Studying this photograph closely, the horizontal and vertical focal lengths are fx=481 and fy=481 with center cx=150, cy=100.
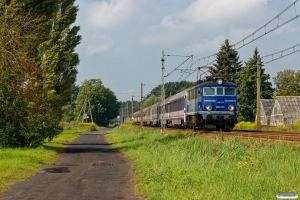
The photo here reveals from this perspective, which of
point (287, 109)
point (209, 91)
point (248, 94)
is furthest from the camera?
point (248, 94)

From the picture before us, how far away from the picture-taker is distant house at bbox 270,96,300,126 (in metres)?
76.8

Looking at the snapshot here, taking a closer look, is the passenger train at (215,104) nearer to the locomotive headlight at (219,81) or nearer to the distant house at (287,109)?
the locomotive headlight at (219,81)

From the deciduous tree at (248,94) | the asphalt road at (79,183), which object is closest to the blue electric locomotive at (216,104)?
the asphalt road at (79,183)

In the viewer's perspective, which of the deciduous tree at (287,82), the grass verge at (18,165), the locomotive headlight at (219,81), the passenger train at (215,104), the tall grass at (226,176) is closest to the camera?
the tall grass at (226,176)

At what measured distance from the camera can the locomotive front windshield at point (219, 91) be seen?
34.3m

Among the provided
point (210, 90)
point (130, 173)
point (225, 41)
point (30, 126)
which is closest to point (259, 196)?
point (130, 173)

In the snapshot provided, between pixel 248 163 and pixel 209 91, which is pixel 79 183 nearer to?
pixel 248 163

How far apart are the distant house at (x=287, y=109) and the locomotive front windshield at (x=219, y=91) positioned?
44.0m

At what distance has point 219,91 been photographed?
34469 mm

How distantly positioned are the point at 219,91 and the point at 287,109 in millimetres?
45997

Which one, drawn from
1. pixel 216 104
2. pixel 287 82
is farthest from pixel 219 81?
pixel 287 82

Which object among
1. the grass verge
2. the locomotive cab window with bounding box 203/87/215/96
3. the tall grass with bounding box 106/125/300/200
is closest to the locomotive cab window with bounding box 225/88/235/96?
the locomotive cab window with bounding box 203/87/215/96

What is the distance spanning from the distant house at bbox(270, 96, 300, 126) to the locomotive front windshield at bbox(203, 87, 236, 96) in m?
44.0

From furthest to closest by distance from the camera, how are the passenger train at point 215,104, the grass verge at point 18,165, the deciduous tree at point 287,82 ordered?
the deciduous tree at point 287,82 < the passenger train at point 215,104 < the grass verge at point 18,165
